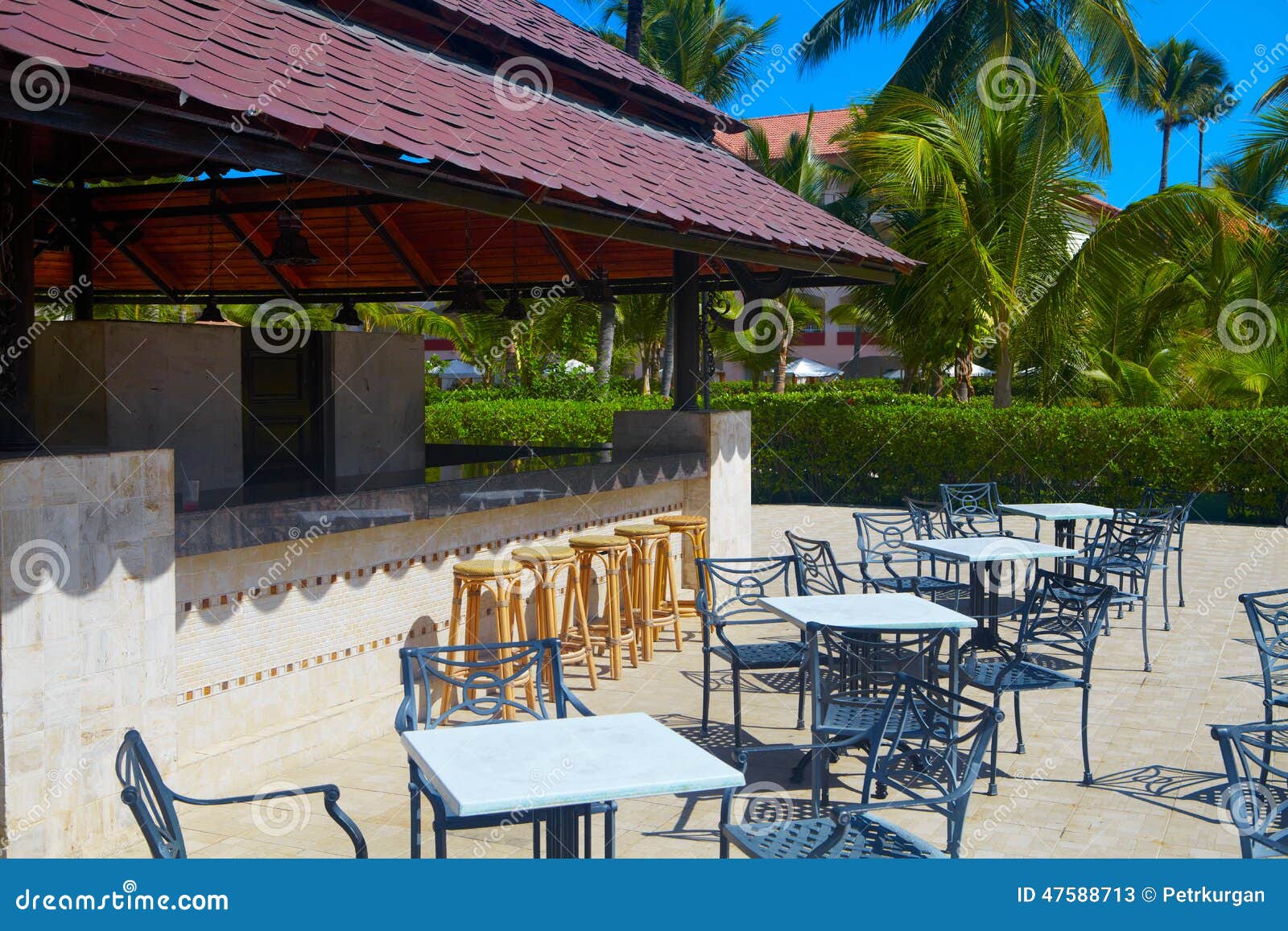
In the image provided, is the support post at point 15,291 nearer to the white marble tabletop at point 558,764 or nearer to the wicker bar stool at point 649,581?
the white marble tabletop at point 558,764

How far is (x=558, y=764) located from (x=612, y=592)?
4309 millimetres

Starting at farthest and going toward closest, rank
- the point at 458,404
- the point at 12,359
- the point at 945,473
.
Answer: the point at 458,404 < the point at 945,473 < the point at 12,359

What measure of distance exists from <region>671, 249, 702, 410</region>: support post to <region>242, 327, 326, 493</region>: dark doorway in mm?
3055

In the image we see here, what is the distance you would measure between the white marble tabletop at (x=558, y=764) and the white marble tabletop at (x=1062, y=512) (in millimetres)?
6526

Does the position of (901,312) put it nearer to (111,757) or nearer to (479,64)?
(479,64)

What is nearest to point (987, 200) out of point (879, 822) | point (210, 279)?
point (210, 279)

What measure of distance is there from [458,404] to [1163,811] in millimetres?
16529

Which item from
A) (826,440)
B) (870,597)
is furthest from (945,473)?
(870,597)

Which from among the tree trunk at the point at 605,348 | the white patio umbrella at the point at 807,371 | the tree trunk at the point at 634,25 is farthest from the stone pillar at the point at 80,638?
the white patio umbrella at the point at 807,371

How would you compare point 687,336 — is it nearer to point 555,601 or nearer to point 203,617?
point 555,601

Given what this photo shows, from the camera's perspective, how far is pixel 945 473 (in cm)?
1702

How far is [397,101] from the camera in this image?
19.5ft

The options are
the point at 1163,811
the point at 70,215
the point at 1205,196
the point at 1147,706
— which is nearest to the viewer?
the point at 1163,811

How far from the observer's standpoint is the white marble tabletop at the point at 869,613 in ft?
17.5
